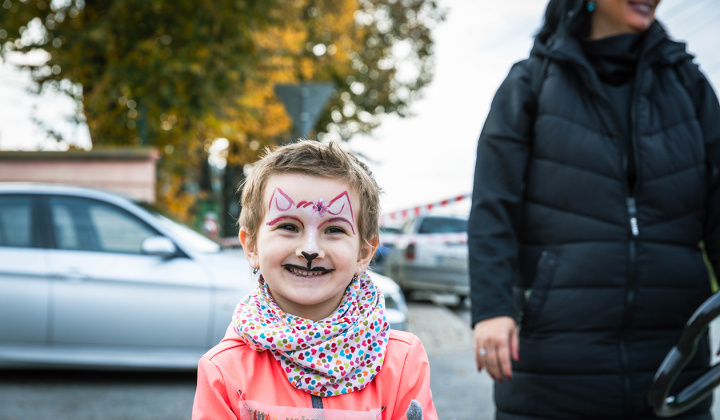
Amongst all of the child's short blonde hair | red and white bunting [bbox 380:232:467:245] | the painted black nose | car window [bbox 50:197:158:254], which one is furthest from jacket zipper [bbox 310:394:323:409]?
red and white bunting [bbox 380:232:467:245]

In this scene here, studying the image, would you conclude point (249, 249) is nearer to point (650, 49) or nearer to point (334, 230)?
point (334, 230)

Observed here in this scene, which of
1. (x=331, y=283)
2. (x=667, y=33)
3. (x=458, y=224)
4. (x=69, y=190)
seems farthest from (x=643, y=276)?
(x=458, y=224)

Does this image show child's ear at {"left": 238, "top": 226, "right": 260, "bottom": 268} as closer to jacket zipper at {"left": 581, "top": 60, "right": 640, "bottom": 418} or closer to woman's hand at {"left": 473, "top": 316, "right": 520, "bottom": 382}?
woman's hand at {"left": 473, "top": 316, "right": 520, "bottom": 382}

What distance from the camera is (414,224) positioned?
46.0 ft

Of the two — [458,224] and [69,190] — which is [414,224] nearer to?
[458,224]

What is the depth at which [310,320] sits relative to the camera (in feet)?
5.65

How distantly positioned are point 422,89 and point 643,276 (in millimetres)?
23201

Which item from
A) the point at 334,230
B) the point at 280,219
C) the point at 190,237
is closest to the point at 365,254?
the point at 334,230

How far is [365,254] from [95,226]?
4.99 metres

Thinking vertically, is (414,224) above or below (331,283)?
below

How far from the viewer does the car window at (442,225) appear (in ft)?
44.9

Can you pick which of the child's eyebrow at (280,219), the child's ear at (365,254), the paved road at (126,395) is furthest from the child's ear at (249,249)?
the paved road at (126,395)

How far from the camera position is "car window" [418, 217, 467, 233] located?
13.7 meters

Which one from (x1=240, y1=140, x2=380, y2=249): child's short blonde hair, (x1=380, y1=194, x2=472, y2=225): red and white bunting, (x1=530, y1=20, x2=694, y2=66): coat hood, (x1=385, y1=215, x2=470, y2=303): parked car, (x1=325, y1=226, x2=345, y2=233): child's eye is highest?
(x1=530, y1=20, x2=694, y2=66): coat hood
